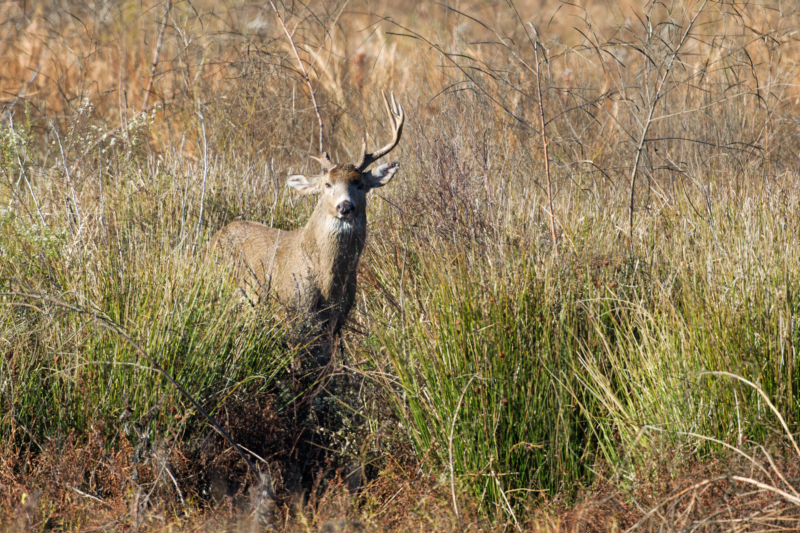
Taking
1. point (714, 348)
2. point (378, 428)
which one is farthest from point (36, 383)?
point (714, 348)

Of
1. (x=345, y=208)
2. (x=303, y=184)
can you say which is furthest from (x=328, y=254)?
(x=303, y=184)

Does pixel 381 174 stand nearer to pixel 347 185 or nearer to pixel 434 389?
pixel 347 185

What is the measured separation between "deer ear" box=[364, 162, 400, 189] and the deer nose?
615 mm

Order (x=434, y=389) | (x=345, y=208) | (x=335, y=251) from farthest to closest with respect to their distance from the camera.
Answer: (x=335, y=251) → (x=345, y=208) → (x=434, y=389)

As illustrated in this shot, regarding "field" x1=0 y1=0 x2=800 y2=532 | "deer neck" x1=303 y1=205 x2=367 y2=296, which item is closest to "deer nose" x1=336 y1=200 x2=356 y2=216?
"deer neck" x1=303 y1=205 x2=367 y2=296

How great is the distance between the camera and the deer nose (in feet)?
16.3

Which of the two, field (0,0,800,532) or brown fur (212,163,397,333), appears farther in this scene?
brown fur (212,163,397,333)

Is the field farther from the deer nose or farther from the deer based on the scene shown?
Answer: the deer nose

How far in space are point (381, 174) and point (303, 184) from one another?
56 centimetres

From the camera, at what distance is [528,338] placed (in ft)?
12.2

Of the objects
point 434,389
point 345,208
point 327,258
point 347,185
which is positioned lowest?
point 434,389

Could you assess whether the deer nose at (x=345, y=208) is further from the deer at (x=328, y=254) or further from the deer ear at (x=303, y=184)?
the deer ear at (x=303, y=184)

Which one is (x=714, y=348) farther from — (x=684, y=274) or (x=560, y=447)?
(x=560, y=447)

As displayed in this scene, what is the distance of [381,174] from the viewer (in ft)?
18.5
